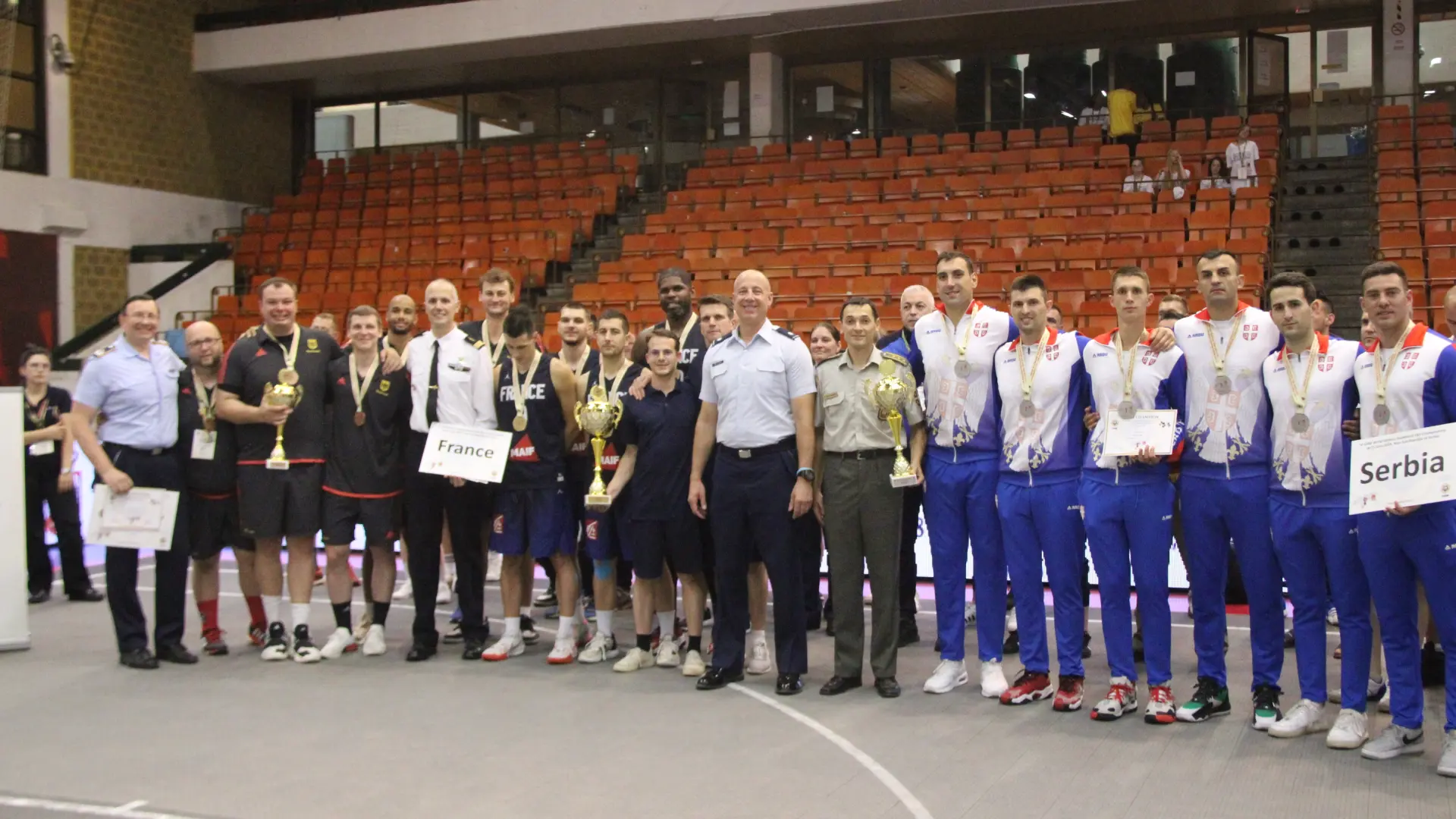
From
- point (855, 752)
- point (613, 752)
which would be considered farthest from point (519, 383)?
point (855, 752)

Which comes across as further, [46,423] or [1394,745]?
[46,423]

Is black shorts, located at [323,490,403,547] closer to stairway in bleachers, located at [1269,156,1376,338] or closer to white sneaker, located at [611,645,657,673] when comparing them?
white sneaker, located at [611,645,657,673]

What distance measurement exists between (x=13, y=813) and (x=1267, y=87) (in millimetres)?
18180

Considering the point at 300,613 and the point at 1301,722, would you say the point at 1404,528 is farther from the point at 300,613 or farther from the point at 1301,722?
the point at 300,613

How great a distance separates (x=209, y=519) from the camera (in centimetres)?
704

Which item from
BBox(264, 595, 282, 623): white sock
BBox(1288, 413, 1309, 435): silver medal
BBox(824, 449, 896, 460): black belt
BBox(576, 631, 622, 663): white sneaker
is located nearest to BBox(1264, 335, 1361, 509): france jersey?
BBox(1288, 413, 1309, 435): silver medal

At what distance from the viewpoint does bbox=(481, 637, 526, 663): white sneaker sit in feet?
22.4

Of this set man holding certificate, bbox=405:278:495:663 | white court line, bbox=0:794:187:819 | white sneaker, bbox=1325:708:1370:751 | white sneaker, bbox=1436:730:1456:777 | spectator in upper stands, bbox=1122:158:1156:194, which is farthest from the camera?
spectator in upper stands, bbox=1122:158:1156:194

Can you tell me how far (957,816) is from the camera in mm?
4160

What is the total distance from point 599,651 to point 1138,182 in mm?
11123

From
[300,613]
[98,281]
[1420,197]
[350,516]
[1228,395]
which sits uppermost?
[1420,197]

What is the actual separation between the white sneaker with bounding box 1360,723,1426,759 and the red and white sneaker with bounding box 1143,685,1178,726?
0.74 metres

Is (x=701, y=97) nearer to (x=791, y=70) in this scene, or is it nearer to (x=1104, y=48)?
(x=791, y=70)

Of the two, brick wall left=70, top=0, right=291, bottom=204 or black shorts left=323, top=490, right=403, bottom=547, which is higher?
brick wall left=70, top=0, right=291, bottom=204
